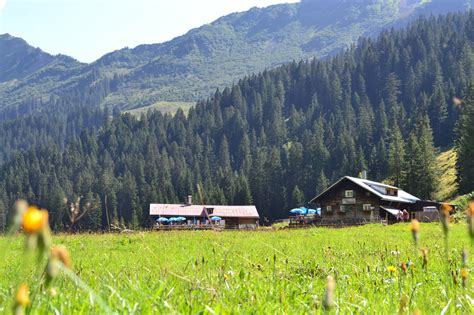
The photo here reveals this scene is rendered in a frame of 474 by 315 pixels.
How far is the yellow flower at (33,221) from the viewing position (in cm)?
99

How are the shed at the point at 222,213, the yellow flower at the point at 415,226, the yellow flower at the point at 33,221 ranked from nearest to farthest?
the yellow flower at the point at 33,221
the yellow flower at the point at 415,226
the shed at the point at 222,213

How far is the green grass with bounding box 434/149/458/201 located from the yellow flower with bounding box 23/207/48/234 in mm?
91296

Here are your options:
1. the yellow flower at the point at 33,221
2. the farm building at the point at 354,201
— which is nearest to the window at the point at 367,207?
the farm building at the point at 354,201

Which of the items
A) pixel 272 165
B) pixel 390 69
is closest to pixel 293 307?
pixel 272 165

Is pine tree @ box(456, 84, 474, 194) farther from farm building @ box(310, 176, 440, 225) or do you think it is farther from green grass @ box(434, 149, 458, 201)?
farm building @ box(310, 176, 440, 225)

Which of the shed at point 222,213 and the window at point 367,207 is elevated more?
the window at point 367,207

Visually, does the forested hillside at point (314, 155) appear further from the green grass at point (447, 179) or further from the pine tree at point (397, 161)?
the green grass at point (447, 179)

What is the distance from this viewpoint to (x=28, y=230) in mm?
1021

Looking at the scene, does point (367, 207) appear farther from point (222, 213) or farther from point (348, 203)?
point (222, 213)

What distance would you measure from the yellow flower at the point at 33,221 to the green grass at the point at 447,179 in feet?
300

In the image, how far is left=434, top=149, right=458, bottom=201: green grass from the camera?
88675 mm

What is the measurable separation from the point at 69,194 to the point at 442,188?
11091 cm

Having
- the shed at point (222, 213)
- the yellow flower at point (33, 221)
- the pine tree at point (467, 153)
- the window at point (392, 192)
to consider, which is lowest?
the shed at point (222, 213)

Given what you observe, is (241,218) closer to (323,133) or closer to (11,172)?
(323,133)
